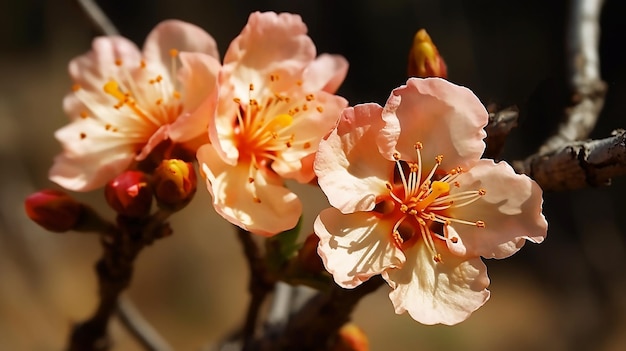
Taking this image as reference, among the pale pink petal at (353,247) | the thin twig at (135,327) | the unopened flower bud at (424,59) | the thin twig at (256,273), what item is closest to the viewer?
the pale pink petal at (353,247)

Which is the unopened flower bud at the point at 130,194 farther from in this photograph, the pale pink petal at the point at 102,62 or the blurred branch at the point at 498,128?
the blurred branch at the point at 498,128

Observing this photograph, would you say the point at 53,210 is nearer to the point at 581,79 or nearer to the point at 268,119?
the point at 268,119

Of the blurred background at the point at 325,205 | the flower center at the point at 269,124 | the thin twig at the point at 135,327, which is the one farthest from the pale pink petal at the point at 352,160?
the blurred background at the point at 325,205

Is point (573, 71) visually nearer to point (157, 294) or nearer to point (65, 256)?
→ point (157, 294)

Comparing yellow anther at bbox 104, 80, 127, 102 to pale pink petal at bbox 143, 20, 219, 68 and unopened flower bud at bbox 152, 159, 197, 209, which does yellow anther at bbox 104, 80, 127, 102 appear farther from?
unopened flower bud at bbox 152, 159, 197, 209

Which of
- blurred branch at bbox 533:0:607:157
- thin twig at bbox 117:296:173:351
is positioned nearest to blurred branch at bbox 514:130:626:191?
blurred branch at bbox 533:0:607:157

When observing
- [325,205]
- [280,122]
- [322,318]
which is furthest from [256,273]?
[325,205]
